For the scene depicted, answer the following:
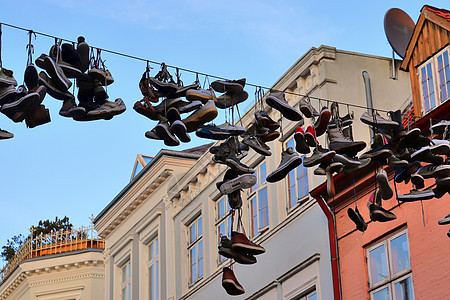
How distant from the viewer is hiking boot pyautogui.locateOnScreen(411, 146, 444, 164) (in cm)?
1073

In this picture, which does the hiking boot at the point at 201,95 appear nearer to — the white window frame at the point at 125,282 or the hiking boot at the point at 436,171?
the hiking boot at the point at 436,171

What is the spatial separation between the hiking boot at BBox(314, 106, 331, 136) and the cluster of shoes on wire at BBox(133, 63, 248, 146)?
39.6 inches

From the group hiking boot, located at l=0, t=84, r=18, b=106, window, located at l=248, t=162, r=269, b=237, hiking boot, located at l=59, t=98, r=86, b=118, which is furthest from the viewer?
window, located at l=248, t=162, r=269, b=237

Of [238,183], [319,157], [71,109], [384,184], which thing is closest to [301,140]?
[319,157]

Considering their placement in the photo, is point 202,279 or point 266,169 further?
point 202,279

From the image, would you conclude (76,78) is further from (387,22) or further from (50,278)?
(50,278)

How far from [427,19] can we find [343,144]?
20.5 feet

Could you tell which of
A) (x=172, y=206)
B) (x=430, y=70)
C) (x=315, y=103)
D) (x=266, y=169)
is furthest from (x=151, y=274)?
(x=430, y=70)

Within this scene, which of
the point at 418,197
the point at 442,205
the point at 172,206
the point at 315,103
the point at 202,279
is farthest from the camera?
the point at 172,206

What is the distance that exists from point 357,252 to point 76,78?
711 centimetres

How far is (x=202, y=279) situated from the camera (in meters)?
21.1

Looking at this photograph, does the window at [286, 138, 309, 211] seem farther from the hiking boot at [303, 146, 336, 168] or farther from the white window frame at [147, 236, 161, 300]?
the hiking boot at [303, 146, 336, 168]

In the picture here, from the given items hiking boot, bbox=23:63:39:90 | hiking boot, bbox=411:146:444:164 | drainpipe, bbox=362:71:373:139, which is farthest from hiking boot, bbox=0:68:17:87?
drainpipe, bbox=362:71:373:139

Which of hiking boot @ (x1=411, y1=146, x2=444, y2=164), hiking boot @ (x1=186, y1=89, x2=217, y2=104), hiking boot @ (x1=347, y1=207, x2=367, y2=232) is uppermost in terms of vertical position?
hiking boot @ (x1=186, y1=89, x2=217, y2=104)
